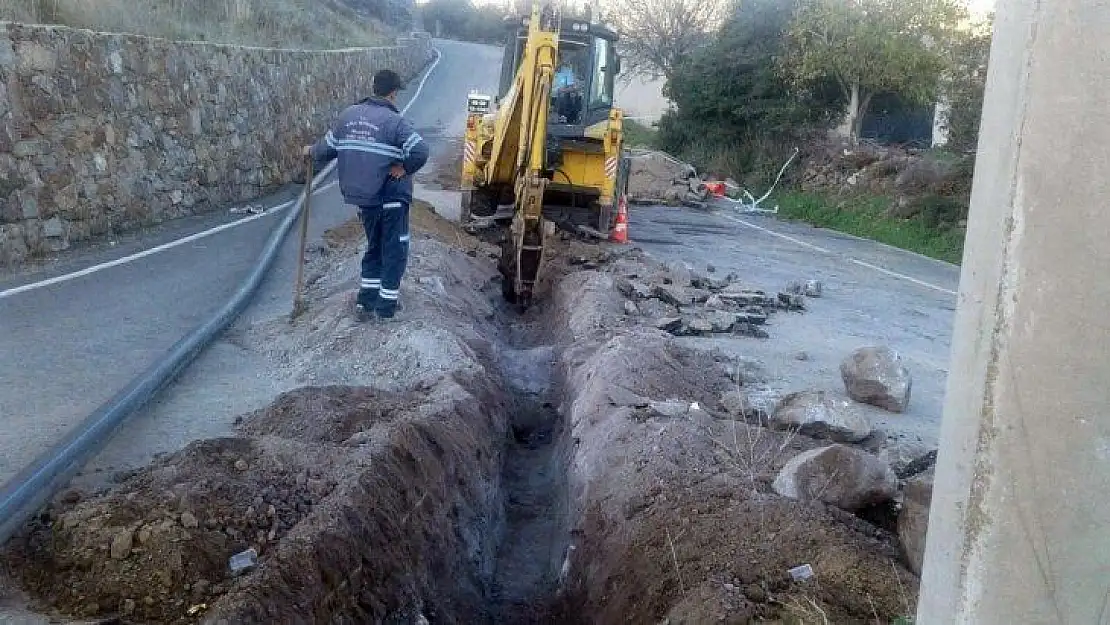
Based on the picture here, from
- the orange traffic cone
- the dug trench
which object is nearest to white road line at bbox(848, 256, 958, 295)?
the orange traffic cone

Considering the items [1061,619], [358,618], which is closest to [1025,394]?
[1061,619]

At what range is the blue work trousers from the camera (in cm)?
817

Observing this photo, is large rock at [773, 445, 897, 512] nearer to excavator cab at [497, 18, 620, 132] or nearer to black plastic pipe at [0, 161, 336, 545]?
black plastic pipe at [0, 161, 336, 545]

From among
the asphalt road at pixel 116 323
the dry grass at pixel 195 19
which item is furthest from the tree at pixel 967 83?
the dry grass at pixel 195 19

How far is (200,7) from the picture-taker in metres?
19.5

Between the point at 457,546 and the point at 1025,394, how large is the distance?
432cm

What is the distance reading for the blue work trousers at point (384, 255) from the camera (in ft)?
26.8

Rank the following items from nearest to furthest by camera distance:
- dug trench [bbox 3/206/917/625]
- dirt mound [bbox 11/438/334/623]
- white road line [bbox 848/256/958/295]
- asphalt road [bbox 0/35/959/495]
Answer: dirt mound [bbox 11/438/334/623] → dug trench [bbox 3/206/917/625] → asphalt road [bbox 0/35/959/495] → white road line [bbox 848/256/958/295]

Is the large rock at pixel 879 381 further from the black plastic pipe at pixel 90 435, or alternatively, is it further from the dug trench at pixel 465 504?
the black plastic pipe at pixel 90 435

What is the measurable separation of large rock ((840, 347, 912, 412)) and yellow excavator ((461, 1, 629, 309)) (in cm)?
399

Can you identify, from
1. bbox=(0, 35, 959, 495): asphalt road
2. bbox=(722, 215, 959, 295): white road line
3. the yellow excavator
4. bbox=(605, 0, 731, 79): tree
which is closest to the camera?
bbox=(0, 35, 959, 495): asphalt road

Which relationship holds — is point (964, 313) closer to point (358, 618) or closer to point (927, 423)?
point (358, 618)

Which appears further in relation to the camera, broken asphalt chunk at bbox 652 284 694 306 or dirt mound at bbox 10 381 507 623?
broken asphalt chunk at bbox 652 284 694 306

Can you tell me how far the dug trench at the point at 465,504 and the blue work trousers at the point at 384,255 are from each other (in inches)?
10.8
